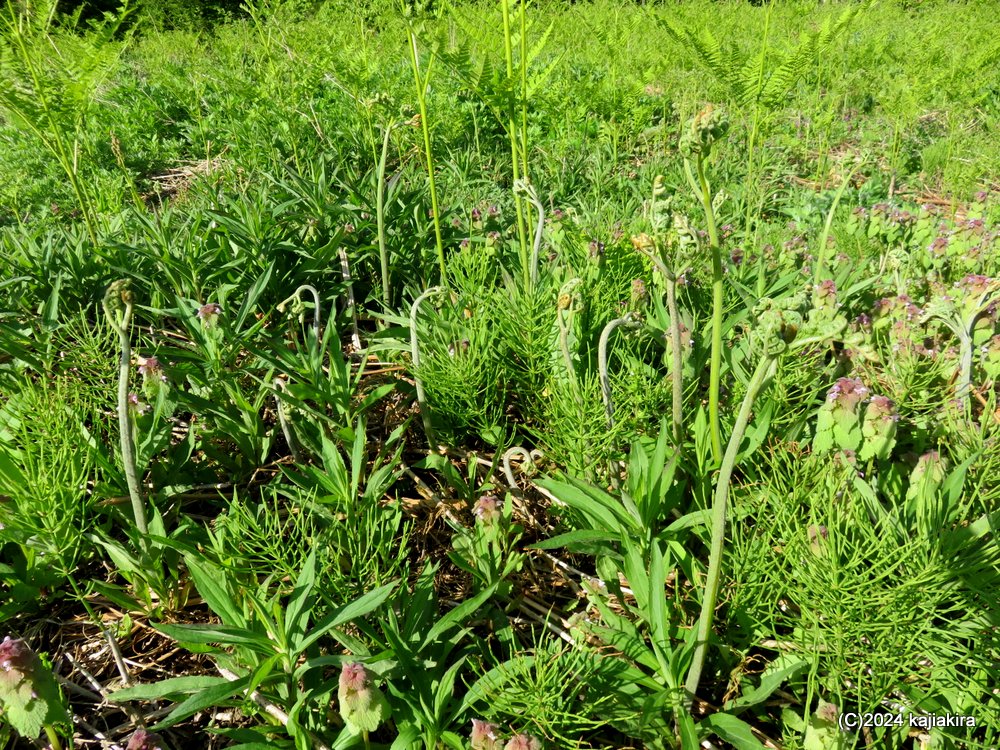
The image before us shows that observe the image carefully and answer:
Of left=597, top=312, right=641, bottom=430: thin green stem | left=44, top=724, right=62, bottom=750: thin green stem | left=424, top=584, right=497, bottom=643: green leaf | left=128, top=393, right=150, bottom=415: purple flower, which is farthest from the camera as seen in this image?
left=128, top=393, right=150, bottom=415: purple flower

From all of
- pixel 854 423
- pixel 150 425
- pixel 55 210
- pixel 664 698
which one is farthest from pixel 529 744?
pixel 55 210

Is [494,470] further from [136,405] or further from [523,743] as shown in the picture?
[136,405]

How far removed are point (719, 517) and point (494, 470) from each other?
0.98 m

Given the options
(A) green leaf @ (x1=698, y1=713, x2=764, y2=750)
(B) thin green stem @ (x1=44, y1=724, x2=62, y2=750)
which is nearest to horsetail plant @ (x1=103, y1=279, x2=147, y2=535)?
(B) thin green stem @ (x1=44, y1=724, x2=62, y2=750)

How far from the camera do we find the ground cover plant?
51.4 inches

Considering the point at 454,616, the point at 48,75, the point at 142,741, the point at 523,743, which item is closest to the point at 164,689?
the point at 142,741

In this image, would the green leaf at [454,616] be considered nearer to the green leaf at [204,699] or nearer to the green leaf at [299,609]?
the green leaf at [299,609]

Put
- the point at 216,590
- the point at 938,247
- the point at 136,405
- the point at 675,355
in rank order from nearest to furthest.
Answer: the point at 216,590
the point at 675,355
the point at 136,405
the point at 938,247

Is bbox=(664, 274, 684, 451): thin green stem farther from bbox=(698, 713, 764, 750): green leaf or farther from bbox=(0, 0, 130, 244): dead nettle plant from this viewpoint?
bbox=(0, 0, 130, 244): dead nettle plant

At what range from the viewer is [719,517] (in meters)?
1.16

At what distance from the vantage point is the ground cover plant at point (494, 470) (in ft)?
4.28

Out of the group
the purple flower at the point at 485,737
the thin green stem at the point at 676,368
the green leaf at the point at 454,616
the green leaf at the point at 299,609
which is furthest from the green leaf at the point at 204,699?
the thin green stem at the point at 676,368

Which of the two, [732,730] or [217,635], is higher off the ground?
[217,635]

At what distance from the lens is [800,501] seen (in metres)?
1.54
